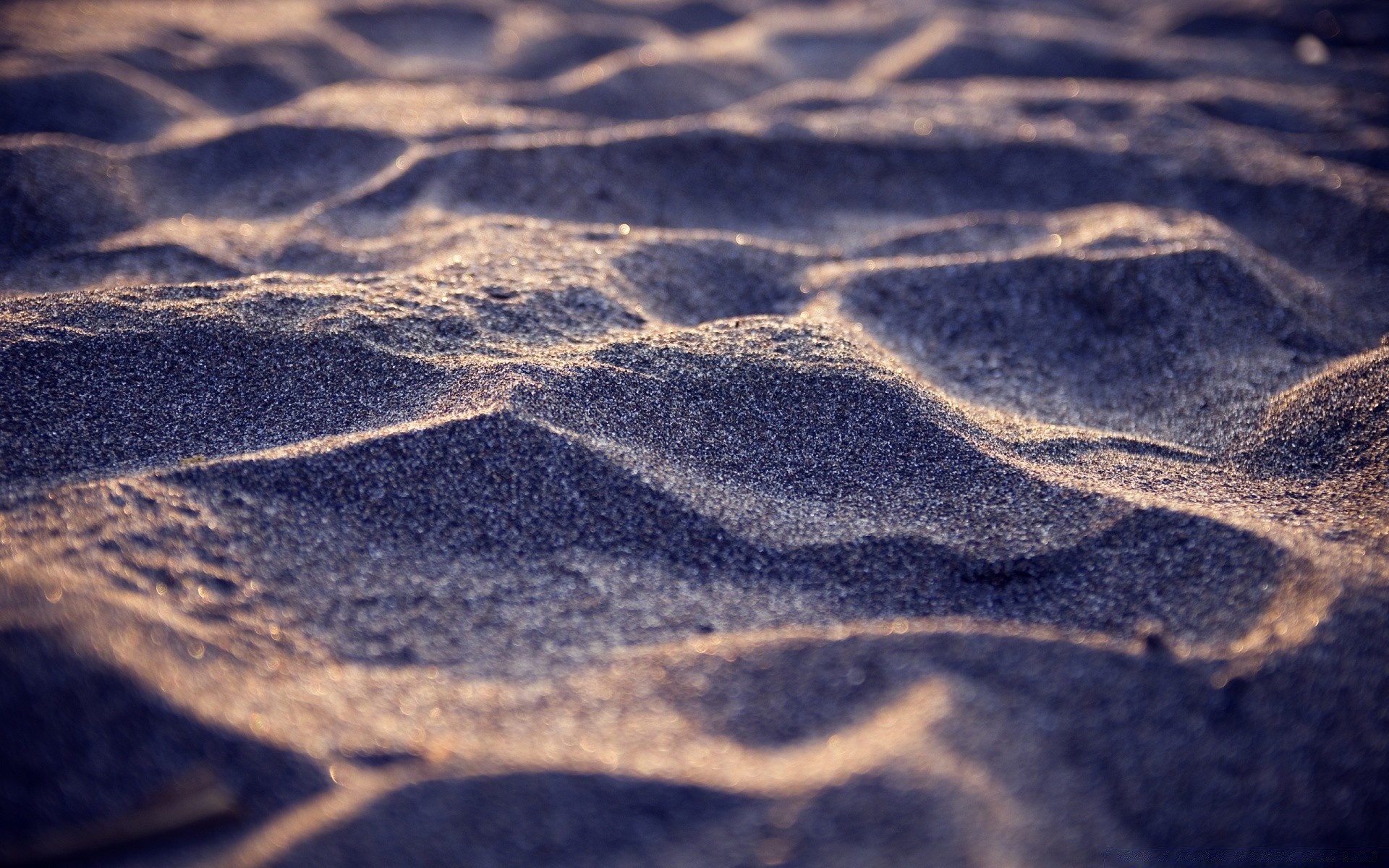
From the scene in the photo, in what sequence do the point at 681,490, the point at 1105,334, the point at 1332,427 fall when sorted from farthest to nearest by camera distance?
the point at 1105,334 → the point at 1332,427 → the point at 681,490

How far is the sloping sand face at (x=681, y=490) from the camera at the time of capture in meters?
1.04

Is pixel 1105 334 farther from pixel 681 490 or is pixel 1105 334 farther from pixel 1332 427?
pixel 681 490

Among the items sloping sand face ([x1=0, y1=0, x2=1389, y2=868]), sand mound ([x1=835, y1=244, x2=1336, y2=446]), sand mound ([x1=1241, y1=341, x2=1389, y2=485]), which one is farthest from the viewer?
sand mound ([x1=835, y1=244, x2=1336, y2=446])

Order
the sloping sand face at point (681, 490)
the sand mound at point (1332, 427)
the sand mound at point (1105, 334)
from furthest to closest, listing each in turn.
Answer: the sand mound at point (1105, 334)
the sand mound at point (1332, 427)
the sloping sand face at point (681, 490)

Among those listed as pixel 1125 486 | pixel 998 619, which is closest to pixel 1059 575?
pixel 998 619

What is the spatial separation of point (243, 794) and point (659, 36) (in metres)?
4.58

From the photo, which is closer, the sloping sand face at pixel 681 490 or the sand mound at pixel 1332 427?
the sloping sand face at pixel 681 490

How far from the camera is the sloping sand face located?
1039mm

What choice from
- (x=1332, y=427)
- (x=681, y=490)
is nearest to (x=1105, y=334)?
(x=1332, y=427)

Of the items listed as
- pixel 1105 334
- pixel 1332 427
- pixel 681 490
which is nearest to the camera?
pixel 681 490

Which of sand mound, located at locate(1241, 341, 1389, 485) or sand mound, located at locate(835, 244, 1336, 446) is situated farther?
sand mound, located at locate(835, 244, 1336, 446)

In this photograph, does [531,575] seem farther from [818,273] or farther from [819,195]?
[819,195]

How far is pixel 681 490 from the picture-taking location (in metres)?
1.55

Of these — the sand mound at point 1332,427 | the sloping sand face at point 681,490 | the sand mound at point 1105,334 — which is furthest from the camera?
the sand mound at point 1105,334
